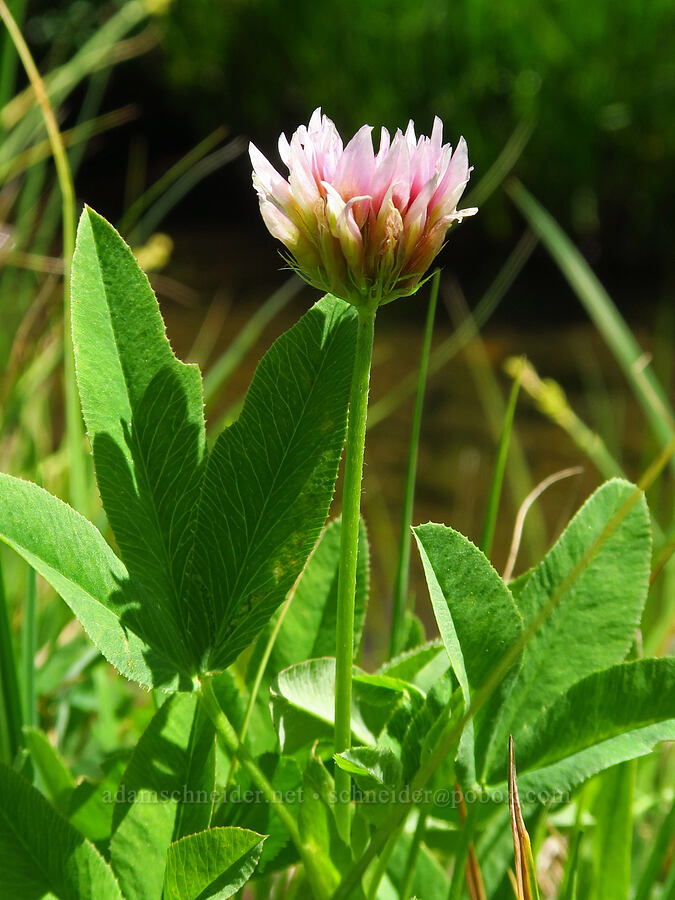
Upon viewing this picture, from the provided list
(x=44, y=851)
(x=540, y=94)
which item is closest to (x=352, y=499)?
(x=44, y=851)

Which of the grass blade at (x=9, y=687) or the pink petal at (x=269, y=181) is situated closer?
the pink petal at (x=269, y=181)

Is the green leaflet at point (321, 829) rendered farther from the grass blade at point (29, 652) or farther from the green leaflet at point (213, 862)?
the grass blade at point (29, 652)

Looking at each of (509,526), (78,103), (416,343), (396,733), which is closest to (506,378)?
(416,343)

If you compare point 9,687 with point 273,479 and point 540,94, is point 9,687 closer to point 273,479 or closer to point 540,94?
point 273,479

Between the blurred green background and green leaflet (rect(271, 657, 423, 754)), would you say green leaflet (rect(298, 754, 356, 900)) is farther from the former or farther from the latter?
the blurred green background

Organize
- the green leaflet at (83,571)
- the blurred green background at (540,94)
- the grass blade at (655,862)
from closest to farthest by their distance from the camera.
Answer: the green leaflet at (83,571) → the grass blade at (655,862) → the blurred green background at (540,94)

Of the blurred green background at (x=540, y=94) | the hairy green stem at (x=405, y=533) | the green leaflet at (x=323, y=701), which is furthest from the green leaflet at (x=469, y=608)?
the blurred green background at (x=540, y=94)
